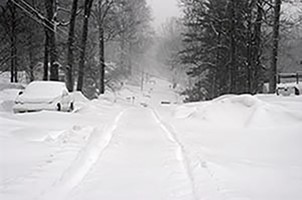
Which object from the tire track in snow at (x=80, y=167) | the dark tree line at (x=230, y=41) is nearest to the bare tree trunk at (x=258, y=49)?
the dark tree line at (x=230, y=41)

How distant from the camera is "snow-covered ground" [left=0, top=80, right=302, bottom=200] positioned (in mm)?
6922

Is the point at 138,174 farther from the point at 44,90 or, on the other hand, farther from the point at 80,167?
the point at 44,90

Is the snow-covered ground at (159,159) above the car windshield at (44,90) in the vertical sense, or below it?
below

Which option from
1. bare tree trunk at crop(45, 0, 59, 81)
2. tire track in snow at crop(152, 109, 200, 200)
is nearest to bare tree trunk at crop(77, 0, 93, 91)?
bare tree trunk at crop(45, 0, 59, 81)

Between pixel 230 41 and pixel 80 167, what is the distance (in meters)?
27.1

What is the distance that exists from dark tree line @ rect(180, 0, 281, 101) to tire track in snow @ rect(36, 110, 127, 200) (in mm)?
21614

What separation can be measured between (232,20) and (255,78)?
6.12 meters

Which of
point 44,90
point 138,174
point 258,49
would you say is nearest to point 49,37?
point 44,90

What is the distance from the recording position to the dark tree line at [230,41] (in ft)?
110

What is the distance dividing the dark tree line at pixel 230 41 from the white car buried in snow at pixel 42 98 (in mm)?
15458

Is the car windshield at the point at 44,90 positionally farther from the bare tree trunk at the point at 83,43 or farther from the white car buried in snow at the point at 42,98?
the bare tree trunk at the point at 83,43

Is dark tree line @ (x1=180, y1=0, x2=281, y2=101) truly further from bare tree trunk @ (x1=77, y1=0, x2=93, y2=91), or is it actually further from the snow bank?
the snow bank

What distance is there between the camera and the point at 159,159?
9.82m

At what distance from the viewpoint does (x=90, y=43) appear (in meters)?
48.5
